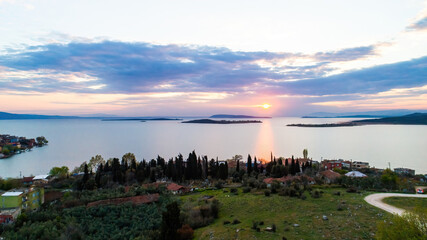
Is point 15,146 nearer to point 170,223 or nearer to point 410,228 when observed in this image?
point 170,223

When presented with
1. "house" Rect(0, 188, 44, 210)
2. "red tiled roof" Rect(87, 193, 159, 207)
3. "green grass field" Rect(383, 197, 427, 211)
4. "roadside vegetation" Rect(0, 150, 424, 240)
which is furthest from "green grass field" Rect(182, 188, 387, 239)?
"house" Rect(0, 188, 44, 210)

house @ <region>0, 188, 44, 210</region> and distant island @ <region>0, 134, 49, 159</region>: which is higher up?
house @ <region>0, 188, 44, 210</region>

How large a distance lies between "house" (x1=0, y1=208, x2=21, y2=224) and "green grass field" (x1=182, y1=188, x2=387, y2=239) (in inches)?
841

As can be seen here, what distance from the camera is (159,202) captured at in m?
29.7

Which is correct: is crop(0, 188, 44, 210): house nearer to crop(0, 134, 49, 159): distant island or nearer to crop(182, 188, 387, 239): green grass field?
crop(182, 188, 387, 239): green grass field

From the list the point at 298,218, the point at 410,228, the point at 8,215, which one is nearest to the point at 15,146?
the point at 8,215

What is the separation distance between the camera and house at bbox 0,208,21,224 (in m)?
26.4

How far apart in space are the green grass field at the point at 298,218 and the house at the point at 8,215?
21.4 m

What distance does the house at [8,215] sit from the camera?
26.4 meters

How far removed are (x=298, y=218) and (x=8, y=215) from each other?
97.3 ft

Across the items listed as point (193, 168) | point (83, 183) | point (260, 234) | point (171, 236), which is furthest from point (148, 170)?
point (260, 234)

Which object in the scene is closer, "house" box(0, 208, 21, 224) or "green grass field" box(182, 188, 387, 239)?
"green grass field" box(182, 188, 387, 239)

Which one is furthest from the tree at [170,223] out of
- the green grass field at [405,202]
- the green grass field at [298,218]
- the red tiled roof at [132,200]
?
the green grass field at [405,202]

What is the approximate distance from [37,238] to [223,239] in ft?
48.6
